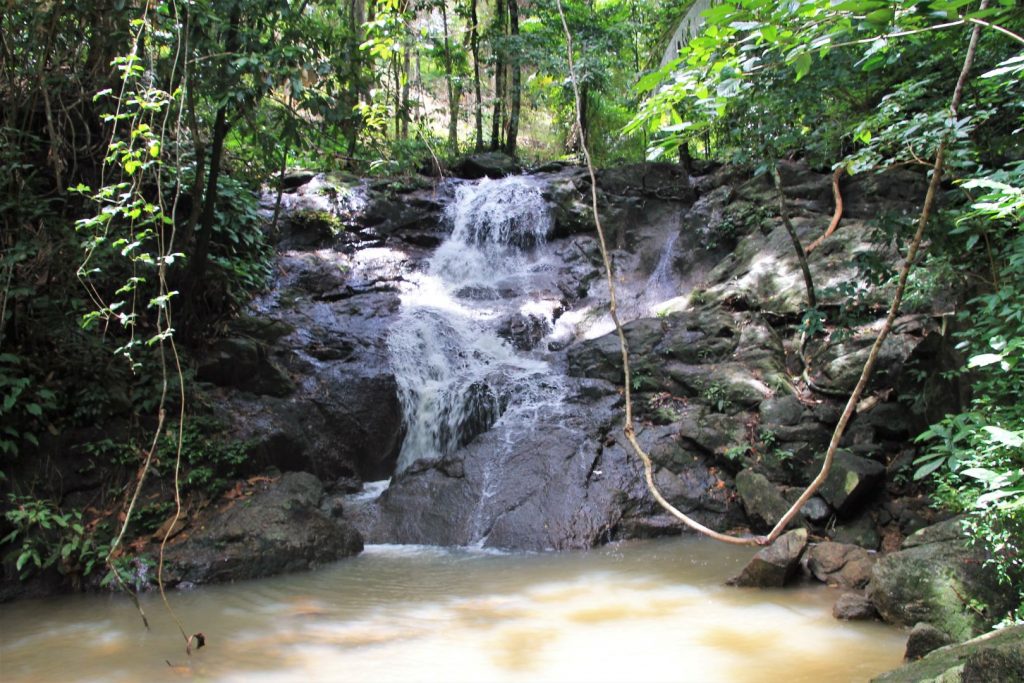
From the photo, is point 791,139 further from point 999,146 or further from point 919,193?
point 919,193

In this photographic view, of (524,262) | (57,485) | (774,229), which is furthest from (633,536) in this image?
(524,262)

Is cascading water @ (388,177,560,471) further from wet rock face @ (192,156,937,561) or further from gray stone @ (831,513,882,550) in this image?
gray stone @ (831,513,882,550)

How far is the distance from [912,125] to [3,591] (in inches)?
320

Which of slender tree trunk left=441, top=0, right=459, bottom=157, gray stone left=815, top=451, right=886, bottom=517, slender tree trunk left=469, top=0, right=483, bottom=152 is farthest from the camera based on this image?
slender tree trunk left=469, top=0, right=483, bottom=152

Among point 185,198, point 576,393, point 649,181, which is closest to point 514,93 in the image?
point 649,181

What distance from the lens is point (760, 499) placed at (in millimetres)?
6469

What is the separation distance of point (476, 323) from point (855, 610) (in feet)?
22.0

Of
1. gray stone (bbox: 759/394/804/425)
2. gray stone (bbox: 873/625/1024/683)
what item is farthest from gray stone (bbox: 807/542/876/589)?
gray stone (bbox: 873/625/1024/683)

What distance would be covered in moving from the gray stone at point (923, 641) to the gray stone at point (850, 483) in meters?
2.39

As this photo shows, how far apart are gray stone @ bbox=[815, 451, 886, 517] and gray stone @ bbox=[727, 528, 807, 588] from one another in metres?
1.02

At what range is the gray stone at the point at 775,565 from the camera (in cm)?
512

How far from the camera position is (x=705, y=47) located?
2686mm

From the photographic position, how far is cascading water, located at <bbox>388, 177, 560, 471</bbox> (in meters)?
8.59

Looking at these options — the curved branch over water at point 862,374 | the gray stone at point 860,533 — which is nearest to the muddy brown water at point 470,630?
the gray stone at point 860,533
